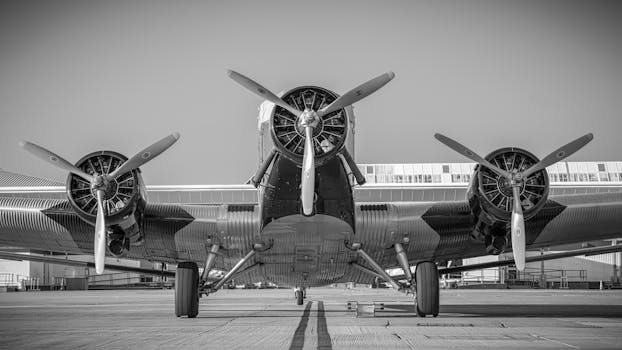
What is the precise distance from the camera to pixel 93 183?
19.7 m

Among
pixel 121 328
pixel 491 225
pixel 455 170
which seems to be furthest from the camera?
pixel 455 170

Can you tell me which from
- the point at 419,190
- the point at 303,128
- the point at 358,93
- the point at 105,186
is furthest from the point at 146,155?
the point at 419,190

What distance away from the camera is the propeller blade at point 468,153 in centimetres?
1998

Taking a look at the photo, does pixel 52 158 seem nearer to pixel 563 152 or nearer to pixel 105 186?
pixel 105 186

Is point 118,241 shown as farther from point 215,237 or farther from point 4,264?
point 4,264

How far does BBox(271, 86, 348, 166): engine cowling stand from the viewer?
18.0m

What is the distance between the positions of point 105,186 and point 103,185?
0.25ft

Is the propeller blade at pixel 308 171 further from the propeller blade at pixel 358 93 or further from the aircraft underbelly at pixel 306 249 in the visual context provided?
the aircraft underbelly at pixel 306 249

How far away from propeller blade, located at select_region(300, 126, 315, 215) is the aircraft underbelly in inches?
95.1

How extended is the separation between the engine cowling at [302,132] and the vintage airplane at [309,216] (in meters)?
0.03

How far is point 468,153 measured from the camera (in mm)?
20453

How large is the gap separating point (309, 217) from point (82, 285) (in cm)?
5278

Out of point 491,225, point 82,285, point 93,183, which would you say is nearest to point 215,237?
point 93,183

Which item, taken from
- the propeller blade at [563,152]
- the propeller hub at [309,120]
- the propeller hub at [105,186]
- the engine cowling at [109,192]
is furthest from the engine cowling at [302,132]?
the propeller blade at [563,152]
